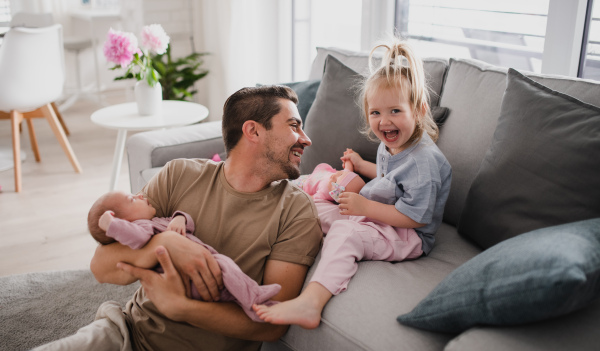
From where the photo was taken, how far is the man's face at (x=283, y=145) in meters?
1.58

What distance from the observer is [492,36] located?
9.14 feet

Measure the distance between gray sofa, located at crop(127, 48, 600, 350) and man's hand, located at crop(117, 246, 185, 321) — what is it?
326mm

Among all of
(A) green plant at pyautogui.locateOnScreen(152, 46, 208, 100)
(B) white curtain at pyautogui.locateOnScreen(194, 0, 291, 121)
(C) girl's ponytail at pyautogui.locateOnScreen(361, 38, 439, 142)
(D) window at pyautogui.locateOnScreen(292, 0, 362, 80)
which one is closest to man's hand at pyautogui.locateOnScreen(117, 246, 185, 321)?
(C) girl's ponytail at pyautogui.locateOnScreen(361, 38, 439, 142)

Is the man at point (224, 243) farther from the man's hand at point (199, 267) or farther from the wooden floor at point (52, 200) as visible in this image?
the wooden floor at point (52, 200)

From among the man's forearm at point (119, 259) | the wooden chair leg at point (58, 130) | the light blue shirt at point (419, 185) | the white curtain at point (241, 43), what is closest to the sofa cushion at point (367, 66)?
the light blue shirt at point (419, 185)

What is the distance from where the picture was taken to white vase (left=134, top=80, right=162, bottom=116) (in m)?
2.99

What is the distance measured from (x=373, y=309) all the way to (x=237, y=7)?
296cm

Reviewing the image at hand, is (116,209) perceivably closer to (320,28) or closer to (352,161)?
(352,161)

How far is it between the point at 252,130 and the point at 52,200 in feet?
7.82

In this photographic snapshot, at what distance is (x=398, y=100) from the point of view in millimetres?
1684

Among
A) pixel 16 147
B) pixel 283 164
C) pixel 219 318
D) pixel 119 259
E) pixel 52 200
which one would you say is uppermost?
pixel 283 164

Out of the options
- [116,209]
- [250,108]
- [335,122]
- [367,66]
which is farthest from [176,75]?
[116,209]

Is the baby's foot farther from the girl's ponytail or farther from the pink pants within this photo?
the girl's ponytail

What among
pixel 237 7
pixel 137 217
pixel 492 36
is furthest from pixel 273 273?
pixel 237 7
